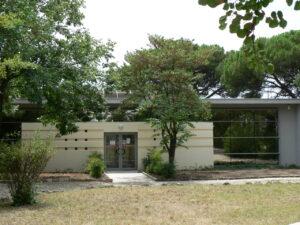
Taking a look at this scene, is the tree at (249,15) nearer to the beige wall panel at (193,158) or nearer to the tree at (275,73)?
the beige wall panel at (193,158)

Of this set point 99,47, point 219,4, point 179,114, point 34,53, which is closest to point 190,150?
point 179,114

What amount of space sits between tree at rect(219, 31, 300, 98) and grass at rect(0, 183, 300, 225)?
20346mm

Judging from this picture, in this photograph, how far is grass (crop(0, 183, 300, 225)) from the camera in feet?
37.8

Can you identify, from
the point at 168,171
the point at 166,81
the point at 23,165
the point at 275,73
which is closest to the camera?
the point at 23,165

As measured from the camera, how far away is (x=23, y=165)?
1398 centimetres

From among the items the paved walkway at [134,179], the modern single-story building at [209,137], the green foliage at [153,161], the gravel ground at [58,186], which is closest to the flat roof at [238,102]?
the modern single-story building at [209,137]

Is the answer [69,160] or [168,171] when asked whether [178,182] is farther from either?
[69,160]

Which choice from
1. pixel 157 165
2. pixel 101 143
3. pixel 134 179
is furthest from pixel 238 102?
pixel 134 179

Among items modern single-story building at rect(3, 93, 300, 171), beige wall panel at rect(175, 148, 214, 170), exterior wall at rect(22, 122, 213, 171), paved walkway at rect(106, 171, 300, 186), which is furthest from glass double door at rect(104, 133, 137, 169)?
paved walkway at rect(106, 171, 300, 186)

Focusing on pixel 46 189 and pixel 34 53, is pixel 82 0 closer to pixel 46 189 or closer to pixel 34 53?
pixel 34 53

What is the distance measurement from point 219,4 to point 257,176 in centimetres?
2173

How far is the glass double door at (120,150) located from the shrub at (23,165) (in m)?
15.3

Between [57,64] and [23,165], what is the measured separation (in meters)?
9.41

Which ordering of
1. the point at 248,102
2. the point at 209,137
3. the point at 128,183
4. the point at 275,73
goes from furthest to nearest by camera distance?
the point at 275,73 < the point at 248,102 < the point at 209,137 < the point at 128,183
